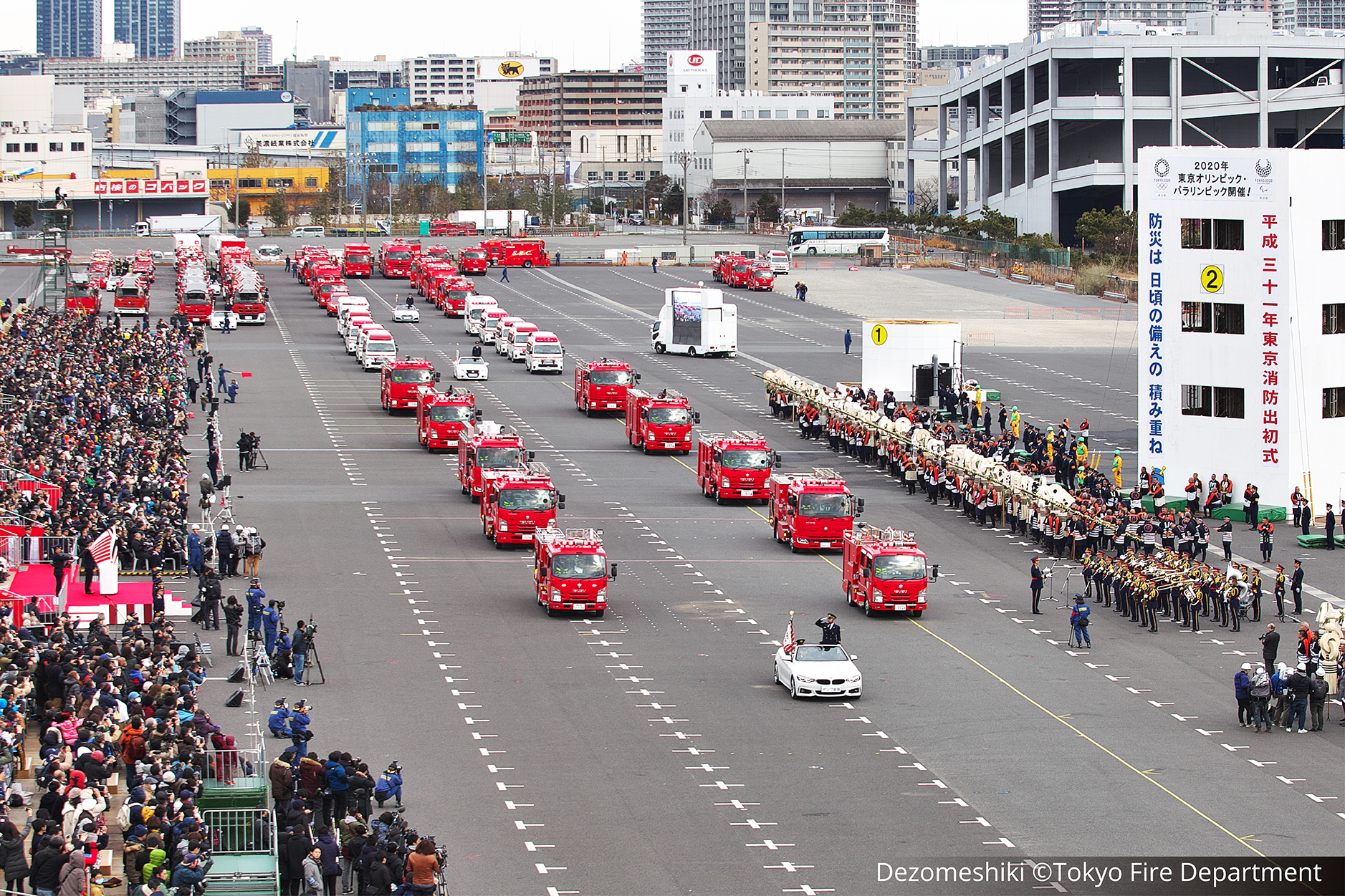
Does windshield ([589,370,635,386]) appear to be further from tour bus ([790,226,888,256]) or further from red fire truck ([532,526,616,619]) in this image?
tour bus ([790,226,888,256])

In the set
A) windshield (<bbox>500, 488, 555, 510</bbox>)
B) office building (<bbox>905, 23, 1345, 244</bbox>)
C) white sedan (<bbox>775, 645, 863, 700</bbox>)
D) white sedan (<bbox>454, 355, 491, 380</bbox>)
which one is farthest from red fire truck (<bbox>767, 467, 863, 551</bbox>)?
office building (<bbox>905, 23, 1345, 244</bbox>)

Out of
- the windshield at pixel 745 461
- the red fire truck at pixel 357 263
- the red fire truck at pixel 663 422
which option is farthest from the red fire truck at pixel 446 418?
the red fire truck at pixel 357 263

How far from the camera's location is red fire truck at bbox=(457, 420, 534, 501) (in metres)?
65.0

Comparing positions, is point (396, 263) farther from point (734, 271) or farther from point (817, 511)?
point (817, 511)

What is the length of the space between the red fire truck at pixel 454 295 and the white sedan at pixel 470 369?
28.5 metres

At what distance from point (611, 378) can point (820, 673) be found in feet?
156

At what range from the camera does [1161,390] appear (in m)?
69.1

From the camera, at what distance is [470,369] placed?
319 ft

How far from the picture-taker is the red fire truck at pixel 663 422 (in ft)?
254

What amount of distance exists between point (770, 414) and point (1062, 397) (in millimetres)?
15458

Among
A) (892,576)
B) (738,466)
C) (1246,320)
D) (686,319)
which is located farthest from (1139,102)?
(892,576)

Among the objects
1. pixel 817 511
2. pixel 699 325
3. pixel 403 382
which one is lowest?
pixel 817 511

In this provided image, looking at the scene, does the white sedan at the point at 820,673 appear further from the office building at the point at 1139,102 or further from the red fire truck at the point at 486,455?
the office building at the point at 1139,102

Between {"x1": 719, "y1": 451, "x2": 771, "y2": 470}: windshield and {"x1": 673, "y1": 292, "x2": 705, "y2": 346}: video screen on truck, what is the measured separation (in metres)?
43.0
